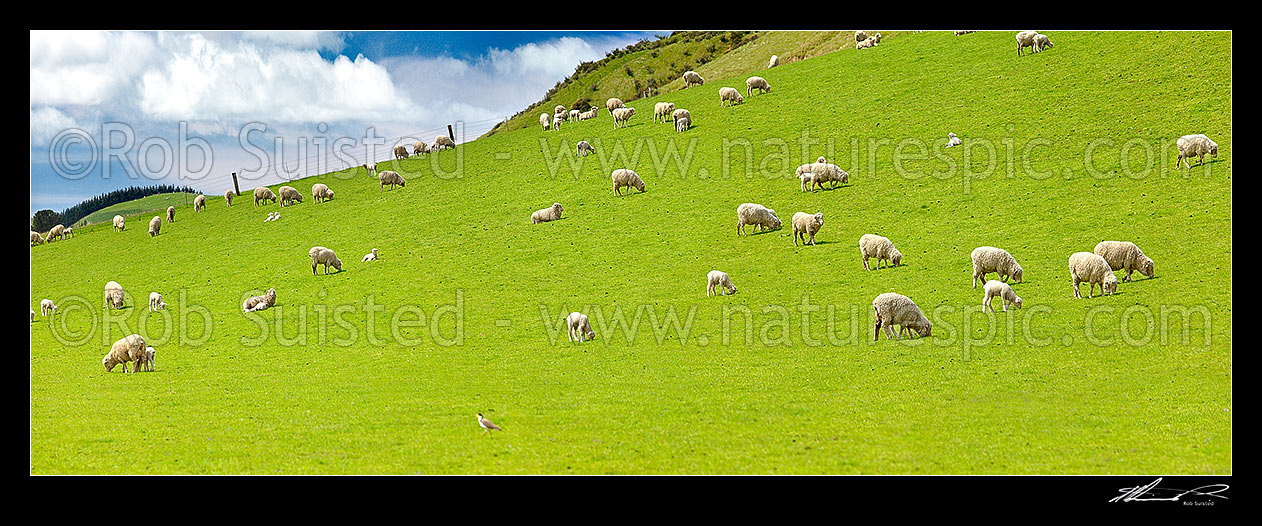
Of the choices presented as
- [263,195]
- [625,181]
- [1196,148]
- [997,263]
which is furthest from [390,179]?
[1196,148]

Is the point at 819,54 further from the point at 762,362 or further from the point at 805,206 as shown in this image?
the point at 762,362

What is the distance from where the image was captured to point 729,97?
5697 centimetres

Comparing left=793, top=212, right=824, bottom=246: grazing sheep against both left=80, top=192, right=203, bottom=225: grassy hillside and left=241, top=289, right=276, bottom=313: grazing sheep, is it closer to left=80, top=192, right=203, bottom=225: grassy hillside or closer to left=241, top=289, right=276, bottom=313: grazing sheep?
left=241, top=289, right=276, bottom=313: grazing sheep

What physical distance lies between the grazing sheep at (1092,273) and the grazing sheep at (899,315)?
532 centimetres

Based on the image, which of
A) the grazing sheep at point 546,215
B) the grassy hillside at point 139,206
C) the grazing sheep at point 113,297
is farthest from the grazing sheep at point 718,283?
the grassy hillside at point 139,206

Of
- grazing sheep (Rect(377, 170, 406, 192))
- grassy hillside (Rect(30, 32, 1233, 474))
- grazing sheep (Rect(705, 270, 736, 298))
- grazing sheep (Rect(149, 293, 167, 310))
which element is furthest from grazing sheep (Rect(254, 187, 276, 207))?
grazing sheep (Rect(705, 270, 736, 298))

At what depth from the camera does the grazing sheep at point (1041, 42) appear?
5112 cm

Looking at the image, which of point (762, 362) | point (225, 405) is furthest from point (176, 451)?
point (762, 362)

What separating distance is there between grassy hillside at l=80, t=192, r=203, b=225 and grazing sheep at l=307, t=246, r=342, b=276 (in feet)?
92.9

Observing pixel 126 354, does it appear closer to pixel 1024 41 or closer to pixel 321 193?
pixel 321 193

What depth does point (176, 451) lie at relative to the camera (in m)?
18.1

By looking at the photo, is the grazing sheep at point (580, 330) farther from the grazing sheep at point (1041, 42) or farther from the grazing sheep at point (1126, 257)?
the grazing sheep at point (1041, 42)

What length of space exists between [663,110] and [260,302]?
30.3 m

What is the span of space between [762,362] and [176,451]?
14.6m
